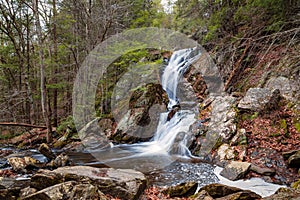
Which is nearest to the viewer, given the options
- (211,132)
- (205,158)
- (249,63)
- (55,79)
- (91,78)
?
(205,158)

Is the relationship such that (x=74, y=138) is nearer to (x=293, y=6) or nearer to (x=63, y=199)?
(x=63, y=199)

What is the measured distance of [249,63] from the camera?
8.19 metres

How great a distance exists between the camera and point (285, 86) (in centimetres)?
643

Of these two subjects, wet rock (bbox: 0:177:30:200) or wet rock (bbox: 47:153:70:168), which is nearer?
wet rock (bbox: 0:177:30:200)

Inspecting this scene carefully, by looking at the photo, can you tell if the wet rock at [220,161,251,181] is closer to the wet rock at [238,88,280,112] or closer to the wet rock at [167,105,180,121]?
the wet rock at [238,88,280,112]

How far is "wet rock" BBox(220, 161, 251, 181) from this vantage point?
14.9ft

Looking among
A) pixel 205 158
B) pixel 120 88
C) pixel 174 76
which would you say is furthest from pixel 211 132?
pixel 120 88

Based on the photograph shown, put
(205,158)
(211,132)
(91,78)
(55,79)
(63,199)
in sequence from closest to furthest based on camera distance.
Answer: (63,199)
(205,158)
(211,132)
(91,78)
(55,79)

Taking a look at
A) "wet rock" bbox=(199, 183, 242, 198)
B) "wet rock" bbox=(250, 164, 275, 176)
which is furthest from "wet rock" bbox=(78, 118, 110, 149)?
"wet rock" bbox=(250, 164, 275, 176)

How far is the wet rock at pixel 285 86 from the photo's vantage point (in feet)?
20.3

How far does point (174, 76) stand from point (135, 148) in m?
5.48

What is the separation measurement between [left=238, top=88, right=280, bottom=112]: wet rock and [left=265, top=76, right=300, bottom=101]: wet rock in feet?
0.90

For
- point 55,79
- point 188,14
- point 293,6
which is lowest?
point 55,79

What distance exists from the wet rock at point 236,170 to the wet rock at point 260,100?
7.57 feet
